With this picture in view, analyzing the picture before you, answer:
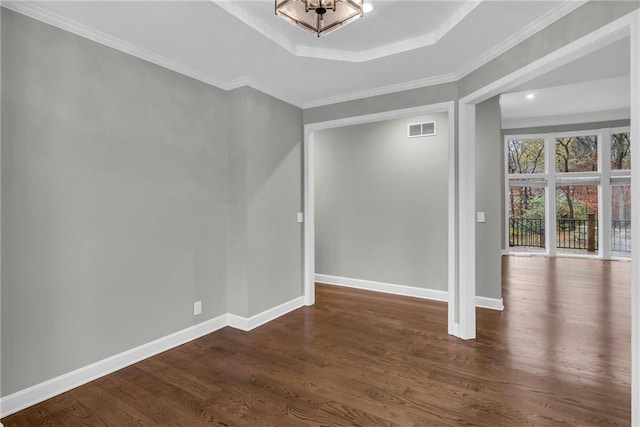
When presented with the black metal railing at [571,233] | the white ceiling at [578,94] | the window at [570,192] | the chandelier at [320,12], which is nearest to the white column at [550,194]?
the window at [570,192]

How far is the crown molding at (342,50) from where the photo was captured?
2328 mm

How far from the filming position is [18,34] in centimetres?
218

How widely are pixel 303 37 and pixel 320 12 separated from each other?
1007 mm

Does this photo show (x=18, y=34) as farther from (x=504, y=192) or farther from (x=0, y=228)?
(x=504, y=192)

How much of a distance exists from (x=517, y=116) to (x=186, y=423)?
8.62m

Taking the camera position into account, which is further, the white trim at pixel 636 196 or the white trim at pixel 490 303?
the white trim at pixel 490 303

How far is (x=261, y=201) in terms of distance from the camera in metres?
3.78

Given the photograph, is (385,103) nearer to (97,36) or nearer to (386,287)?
(386,287)

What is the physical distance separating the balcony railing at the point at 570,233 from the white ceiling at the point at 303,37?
Result: 7.07 metres

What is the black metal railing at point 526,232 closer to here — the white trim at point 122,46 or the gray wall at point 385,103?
the gray wall at point 385,103

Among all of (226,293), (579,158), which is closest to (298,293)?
(226,293)

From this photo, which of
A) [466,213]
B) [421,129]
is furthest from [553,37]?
[421,129]

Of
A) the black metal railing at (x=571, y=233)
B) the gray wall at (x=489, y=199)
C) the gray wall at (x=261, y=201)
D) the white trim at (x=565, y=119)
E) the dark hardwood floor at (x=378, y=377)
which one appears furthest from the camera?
the black metal railing at (x=571, y=233)

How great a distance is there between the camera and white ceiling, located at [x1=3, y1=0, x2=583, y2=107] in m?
2.27
